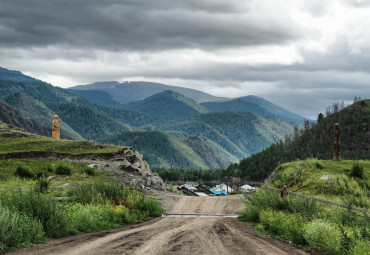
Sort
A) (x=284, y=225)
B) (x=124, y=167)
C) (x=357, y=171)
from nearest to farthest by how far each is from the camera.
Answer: (x=284, y=225) → (x=357, y=171) → (x=124, y=167)

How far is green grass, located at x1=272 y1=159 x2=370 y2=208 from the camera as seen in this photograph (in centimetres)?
3331

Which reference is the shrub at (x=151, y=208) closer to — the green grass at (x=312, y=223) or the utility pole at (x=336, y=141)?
the green grass at (x=312, y=223)

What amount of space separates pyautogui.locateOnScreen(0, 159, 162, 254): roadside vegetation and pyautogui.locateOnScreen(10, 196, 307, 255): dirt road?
3.19 ft

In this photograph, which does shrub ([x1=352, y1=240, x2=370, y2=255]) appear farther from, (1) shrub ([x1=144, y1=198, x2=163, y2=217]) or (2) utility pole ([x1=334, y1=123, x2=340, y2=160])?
(2) utility pole ([x1=334, y1=123, x2=340, y2=160])

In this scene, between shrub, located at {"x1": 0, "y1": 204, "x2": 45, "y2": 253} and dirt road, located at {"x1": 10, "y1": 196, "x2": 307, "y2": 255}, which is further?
shrub, located at {"x1": 0, "y1": 204, "x2": 45, "y2": 253}

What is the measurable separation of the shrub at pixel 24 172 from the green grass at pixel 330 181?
22288 mm

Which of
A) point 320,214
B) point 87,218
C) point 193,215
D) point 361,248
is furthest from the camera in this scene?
point 193,215

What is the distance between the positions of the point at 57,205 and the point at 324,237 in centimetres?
1371

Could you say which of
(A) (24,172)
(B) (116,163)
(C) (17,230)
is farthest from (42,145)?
(C) (17,230)

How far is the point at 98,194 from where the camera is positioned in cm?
2692

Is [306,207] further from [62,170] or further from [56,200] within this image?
[62,170]

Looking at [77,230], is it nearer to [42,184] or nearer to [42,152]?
[42,184]

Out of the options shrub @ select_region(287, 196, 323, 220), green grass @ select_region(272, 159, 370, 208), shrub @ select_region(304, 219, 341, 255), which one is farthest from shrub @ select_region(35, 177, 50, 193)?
green grass @ select_region(272, 159, 370, 208)

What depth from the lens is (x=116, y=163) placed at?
46375 millimetres
